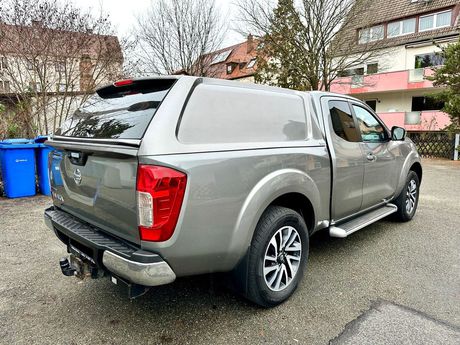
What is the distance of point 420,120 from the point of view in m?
19.4

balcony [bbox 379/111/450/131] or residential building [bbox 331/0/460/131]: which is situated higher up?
residential building [bbox 331/0/460/131]

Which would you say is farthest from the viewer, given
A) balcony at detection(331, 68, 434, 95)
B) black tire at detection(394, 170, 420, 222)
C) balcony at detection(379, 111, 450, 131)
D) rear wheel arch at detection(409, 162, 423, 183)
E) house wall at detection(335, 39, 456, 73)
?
balcony at detection(331, 68, 434, 95)

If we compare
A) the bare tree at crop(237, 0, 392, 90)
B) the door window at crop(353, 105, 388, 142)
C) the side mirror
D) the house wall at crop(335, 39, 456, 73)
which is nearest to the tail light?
the door window at crop(353, 105, 388, 142)

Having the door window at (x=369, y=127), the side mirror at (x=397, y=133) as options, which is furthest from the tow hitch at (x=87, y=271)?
the side mirror at (x=397, y=133)

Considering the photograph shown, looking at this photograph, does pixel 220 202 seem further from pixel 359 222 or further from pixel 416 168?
pixel 416 168

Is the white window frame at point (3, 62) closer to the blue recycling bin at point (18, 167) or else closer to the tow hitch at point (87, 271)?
the blue recycling bin at point (18, 167)

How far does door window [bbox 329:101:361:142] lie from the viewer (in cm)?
336

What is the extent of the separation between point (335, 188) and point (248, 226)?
133cm

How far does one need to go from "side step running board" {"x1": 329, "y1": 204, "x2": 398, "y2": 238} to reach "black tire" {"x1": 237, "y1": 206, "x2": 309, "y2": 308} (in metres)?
0.49

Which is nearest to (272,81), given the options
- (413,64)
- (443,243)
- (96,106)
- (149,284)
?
(413,64)

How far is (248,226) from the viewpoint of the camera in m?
2.26

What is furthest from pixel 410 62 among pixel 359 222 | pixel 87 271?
pixel 87 271

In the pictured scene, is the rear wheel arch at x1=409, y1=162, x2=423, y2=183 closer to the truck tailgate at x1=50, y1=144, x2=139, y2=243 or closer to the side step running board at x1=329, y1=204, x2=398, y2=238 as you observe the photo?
the side step running board at x1=329, y1=204, x2=398, y2=238

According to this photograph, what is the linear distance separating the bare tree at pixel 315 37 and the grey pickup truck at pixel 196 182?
13065 mm
